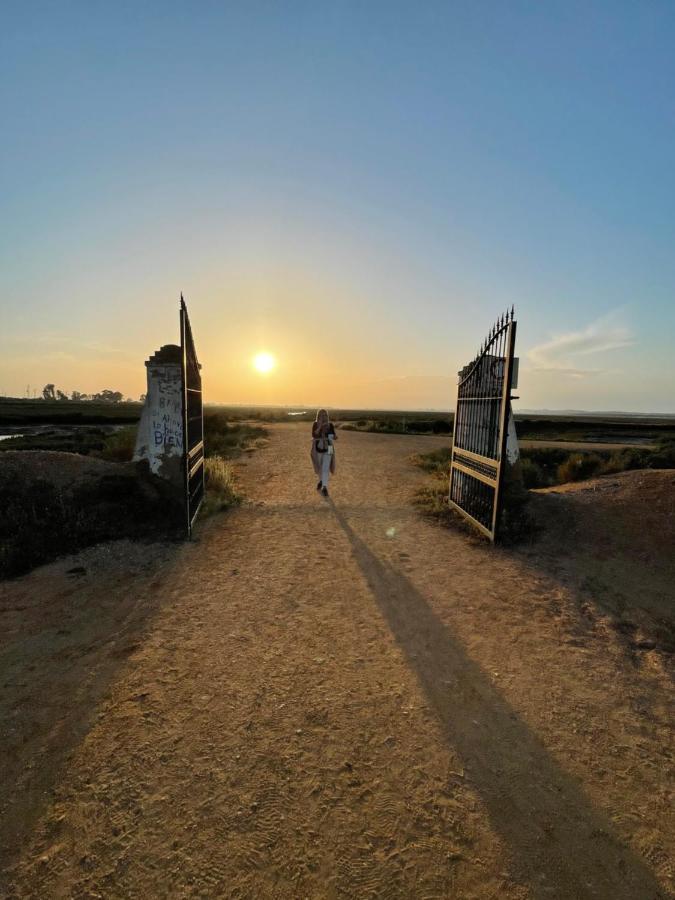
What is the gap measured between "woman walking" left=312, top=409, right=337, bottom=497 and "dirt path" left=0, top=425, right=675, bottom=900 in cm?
→ 510

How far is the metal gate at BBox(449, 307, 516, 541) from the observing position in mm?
7359

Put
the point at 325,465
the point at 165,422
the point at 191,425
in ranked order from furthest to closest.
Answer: the point at 325,465, the point at 191,425, the point at 165,422

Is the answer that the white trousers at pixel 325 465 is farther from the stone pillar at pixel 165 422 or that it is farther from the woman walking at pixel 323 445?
the stone pillar at pixel 165 422

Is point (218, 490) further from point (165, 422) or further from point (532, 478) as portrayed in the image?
point (532, 478)

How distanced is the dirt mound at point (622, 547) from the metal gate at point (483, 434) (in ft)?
3.29

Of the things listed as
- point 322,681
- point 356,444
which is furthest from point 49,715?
point 356,444

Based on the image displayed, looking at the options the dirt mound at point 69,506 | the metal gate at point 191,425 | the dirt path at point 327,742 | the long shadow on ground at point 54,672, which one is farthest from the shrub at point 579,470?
the long shadow on ground at point 54,672

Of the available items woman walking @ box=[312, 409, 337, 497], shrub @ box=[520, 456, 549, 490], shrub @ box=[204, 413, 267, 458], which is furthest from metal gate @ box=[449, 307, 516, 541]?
shrub @ box=[204, 413, 267, 458]

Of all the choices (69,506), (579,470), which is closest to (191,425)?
(69,506)

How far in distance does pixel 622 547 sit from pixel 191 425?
8068 millimetres

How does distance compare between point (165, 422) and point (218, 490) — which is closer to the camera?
point (165, 422)

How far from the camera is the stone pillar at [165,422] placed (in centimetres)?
884

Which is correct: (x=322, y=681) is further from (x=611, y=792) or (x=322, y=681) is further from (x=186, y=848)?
(x=611, y=792)

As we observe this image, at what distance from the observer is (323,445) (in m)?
11.0
